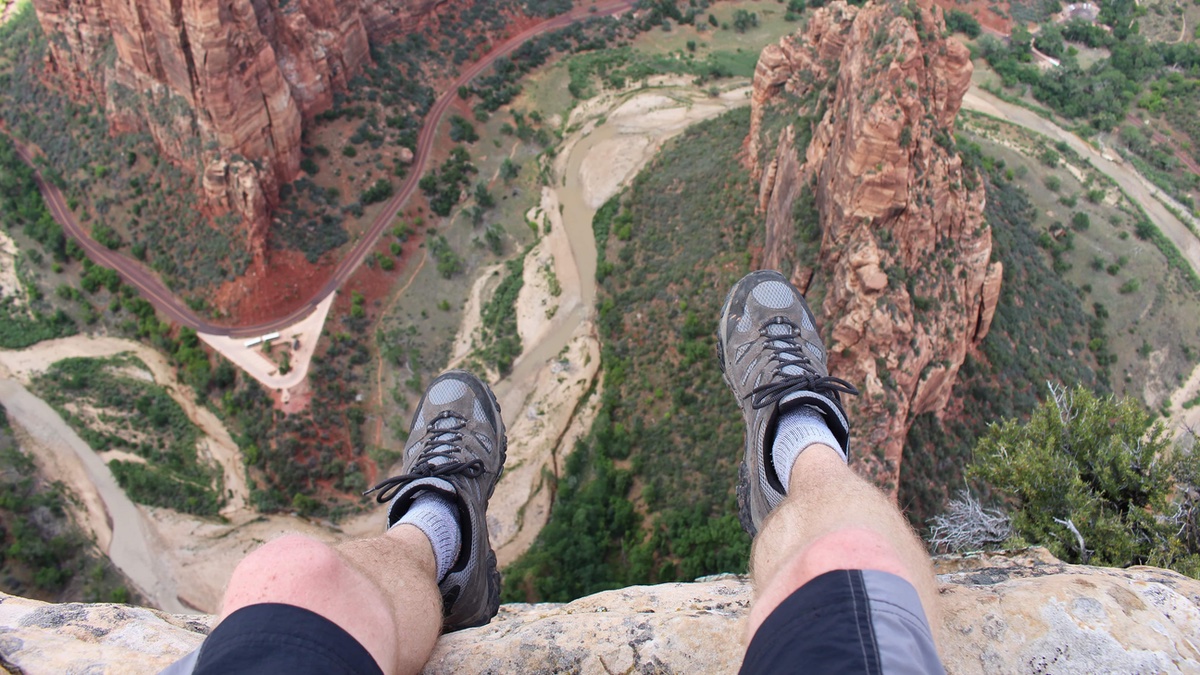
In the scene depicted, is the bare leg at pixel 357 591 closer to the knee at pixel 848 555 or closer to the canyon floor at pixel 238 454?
the knee at pixel 848 555

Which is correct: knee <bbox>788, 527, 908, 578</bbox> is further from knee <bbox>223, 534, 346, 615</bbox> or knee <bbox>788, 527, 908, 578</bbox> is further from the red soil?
the red soil

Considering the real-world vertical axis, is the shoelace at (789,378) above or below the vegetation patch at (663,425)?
above

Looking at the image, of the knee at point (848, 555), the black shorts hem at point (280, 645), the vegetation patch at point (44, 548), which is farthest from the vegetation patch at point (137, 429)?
A: the knee at point (848, 555)

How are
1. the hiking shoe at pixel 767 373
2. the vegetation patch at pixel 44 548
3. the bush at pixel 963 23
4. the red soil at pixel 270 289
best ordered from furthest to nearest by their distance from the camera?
the bush at pixel 963 23 → the red soil at pixel 270 289 → the vegetation patch at pixel 44 548 → the hiking shoe at pixel 767 373

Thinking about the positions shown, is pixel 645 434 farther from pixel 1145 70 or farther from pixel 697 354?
pixel 1145 70

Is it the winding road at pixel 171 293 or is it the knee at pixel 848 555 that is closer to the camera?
the knee at pixel 848 555

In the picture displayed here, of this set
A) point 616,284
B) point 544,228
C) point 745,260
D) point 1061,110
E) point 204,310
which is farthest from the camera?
point 1061,110

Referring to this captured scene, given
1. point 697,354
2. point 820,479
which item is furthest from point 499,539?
point 820,479

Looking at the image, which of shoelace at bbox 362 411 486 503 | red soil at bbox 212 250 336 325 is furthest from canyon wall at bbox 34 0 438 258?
shoelace at bbox 362 411 486 503
